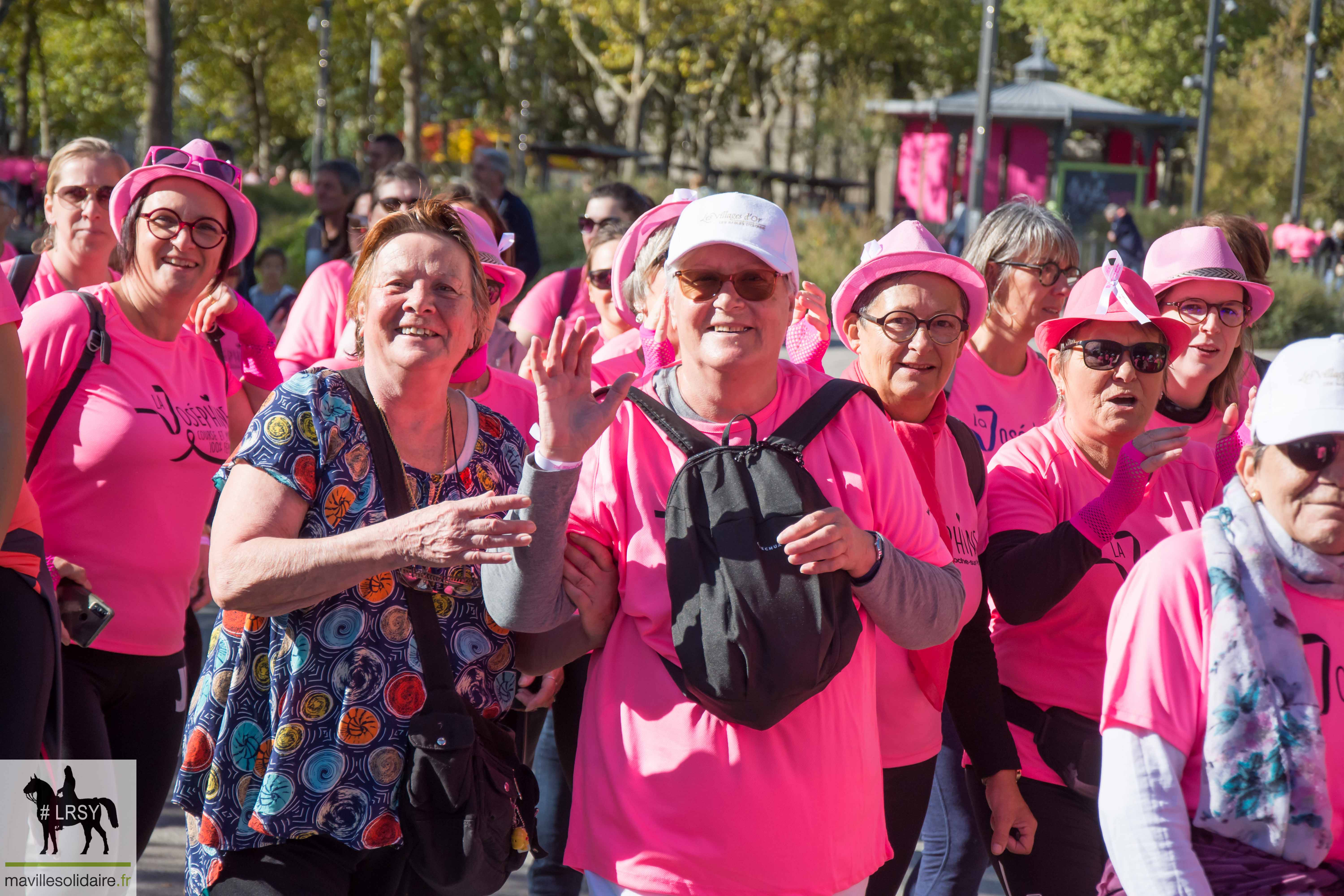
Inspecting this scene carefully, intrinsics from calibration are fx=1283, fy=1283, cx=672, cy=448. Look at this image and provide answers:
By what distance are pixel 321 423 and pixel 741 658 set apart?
37.7 inches

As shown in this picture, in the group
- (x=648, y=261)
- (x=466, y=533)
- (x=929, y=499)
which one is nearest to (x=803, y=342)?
(x=648, y=261)

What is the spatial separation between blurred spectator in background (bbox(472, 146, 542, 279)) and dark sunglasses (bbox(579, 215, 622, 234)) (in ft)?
6.85

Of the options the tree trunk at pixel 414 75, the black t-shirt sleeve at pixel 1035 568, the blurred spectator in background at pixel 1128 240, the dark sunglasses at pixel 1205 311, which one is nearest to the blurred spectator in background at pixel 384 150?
the dark sunglasses at pixel 1205 311

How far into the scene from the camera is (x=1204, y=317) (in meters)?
3.84

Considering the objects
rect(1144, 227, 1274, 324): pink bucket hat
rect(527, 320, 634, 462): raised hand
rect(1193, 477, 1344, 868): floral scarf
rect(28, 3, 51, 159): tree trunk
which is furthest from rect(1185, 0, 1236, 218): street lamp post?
rect(28, 3, 51, 159): tree trunk

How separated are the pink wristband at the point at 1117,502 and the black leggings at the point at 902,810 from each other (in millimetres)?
718

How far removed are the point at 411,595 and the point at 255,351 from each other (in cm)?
179

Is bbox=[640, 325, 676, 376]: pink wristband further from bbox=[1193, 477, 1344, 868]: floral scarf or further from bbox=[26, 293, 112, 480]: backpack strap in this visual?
bbox=[1193, 477, 1344, 868]: floral scarf

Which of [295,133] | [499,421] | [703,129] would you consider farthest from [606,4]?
[499,421]

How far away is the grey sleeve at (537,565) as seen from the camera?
7.71 ft

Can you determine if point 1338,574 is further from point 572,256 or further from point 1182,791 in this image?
point 572,256

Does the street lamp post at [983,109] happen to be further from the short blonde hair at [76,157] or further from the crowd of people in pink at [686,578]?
the crowd of people in pink at [686,578]

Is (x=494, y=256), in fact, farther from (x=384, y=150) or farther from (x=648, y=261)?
(x=384, y=150)

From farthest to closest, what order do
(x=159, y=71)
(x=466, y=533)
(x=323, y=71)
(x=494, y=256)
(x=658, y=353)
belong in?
(x=323, y=71) < (x=159, y=71) < (x=494, y=256) < (x=658, y=353) < (x=466, y=533)
